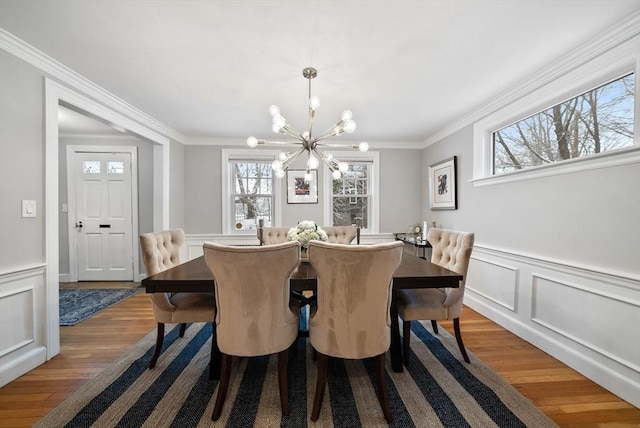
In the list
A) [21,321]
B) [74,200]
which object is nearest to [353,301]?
[21,321]

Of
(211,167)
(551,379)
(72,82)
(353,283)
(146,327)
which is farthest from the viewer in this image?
(211,167)

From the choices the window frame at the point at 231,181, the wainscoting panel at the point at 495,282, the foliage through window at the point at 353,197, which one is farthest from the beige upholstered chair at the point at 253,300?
the foliage through window at the point at 353,197

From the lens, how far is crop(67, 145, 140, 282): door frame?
3.82 m

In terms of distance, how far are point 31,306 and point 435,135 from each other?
4.76 meters

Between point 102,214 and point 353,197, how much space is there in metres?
4.02

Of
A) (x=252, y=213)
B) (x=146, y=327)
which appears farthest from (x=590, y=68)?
(x=146, y=327)

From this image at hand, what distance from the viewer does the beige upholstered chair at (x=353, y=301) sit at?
1.26 meters

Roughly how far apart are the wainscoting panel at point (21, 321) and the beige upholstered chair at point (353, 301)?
2.11 meters

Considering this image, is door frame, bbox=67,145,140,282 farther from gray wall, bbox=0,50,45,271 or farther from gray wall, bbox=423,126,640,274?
gray wall, bbox=423,126,640,274

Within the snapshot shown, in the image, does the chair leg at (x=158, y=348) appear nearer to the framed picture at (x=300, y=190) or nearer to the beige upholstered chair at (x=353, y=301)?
the beige upholstered chair at (x=353, y=301)

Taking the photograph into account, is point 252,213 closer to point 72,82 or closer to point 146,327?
point 146,327

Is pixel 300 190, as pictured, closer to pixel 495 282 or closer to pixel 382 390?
pixel 495 282

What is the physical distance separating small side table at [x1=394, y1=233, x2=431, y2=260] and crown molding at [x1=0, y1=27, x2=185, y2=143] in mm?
3866

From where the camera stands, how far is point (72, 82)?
2.13 m
